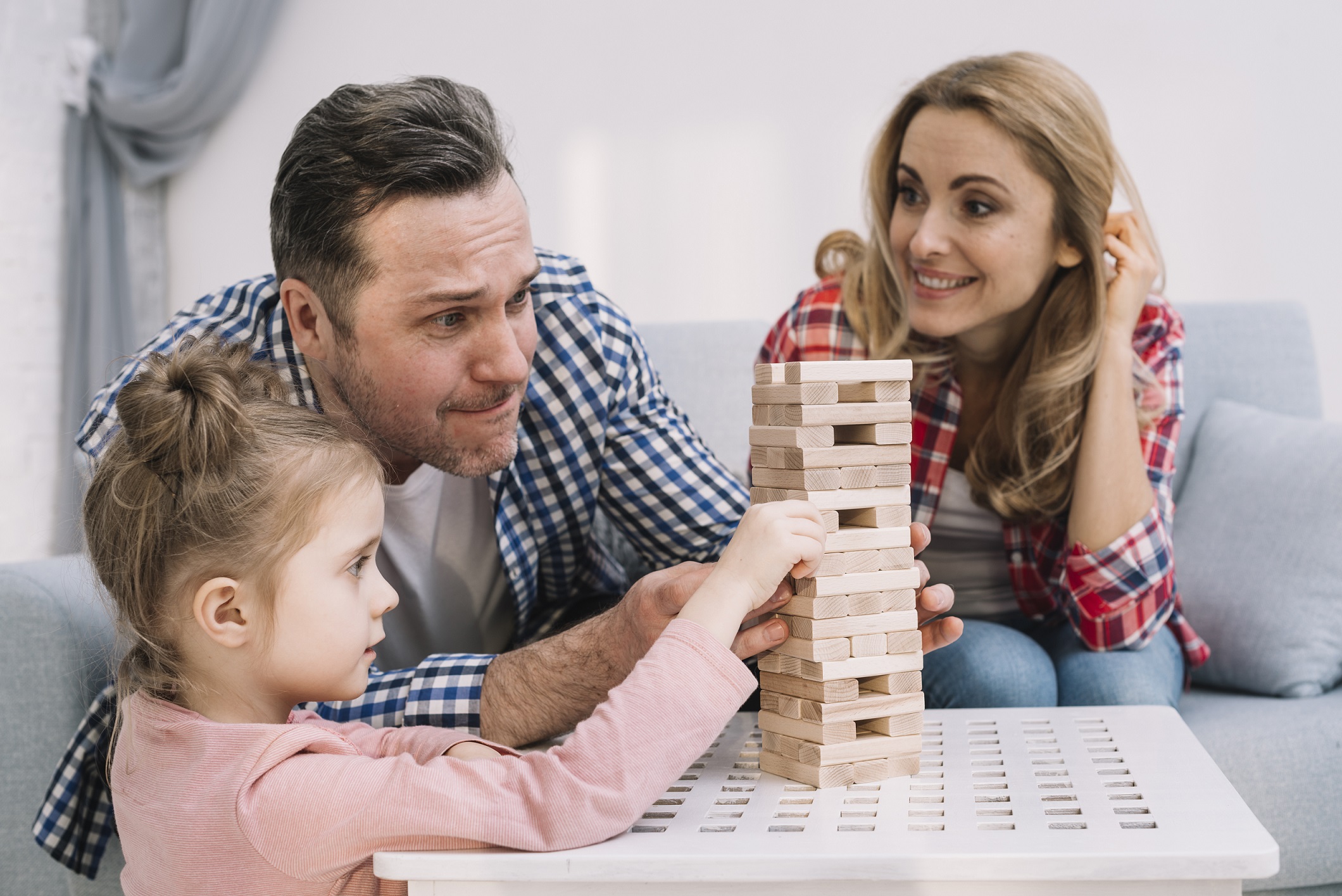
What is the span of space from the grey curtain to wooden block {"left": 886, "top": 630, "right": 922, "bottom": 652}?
330 cm

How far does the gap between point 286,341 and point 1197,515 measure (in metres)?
1.46

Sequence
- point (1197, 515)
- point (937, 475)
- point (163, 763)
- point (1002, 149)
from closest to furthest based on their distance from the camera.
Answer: point (163, 763), point (1002, 149), point (937, 475), point (1197, 515)

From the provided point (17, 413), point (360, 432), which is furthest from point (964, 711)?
point (17, 413)

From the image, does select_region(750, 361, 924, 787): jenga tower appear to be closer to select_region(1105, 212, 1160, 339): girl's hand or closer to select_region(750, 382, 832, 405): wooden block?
select_region(750, 382, 832, 405): wooden block

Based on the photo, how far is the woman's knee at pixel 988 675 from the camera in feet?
4.81

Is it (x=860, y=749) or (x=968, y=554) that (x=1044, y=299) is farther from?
(x=860, y=749)

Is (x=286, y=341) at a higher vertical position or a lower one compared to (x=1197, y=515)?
higher

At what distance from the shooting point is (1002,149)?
1639mm

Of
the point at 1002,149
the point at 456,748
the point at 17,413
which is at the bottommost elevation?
the point at 17,413

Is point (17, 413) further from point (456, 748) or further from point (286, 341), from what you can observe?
point (456, 748)

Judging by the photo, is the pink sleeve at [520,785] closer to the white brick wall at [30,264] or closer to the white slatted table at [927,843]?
the white slatted table at [927,843]

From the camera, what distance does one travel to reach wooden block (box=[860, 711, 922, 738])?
966mm

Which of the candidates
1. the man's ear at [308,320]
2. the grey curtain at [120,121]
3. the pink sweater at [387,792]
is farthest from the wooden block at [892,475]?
the grey curtain at [120,121]

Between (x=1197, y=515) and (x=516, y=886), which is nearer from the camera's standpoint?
(x=516, y=886)
